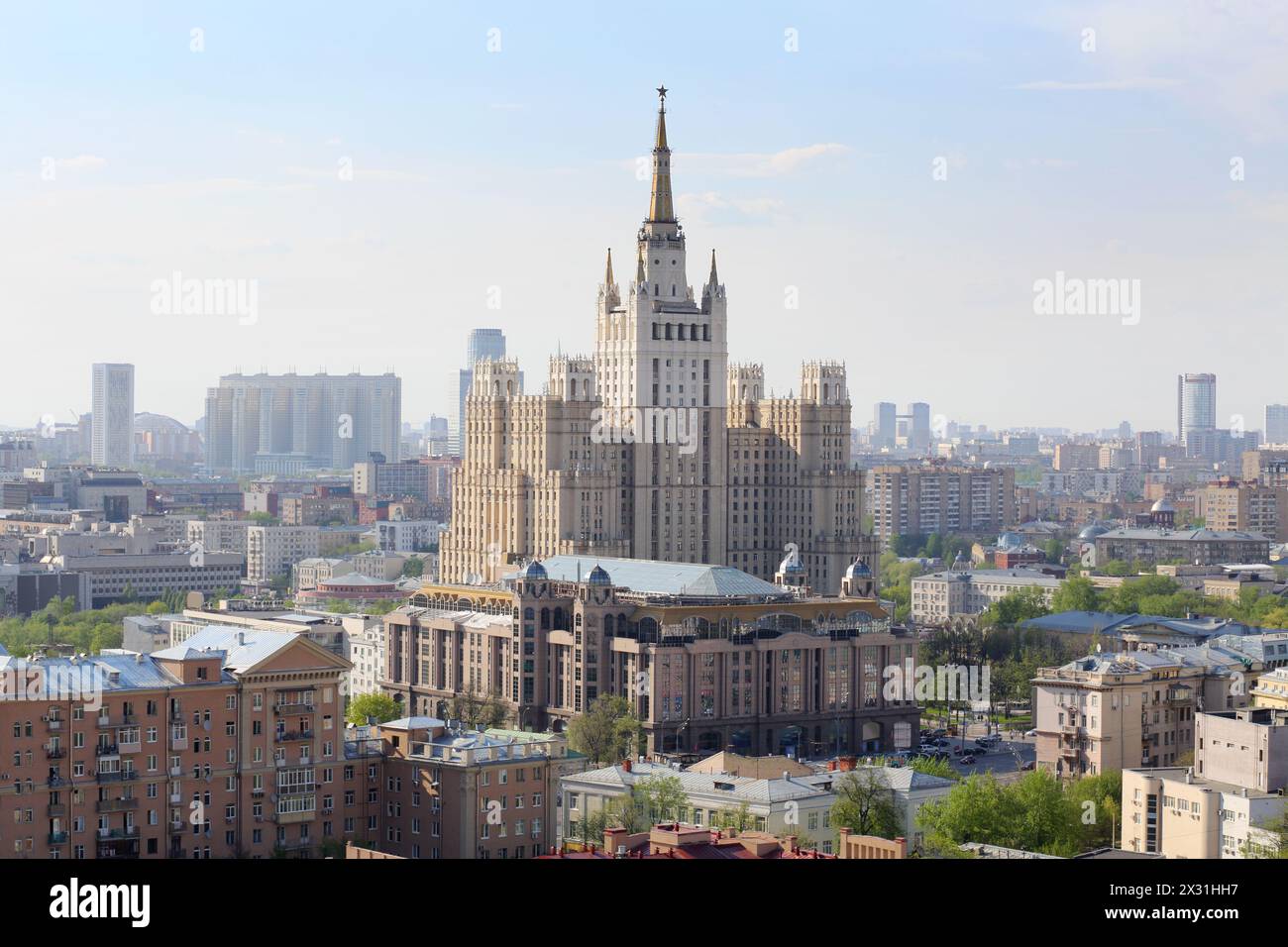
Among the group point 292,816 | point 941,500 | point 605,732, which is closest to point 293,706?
point 292,816

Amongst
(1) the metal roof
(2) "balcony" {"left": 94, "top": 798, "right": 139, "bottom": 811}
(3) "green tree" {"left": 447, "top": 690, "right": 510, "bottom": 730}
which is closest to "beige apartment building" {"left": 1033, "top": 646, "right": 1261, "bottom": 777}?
(1) the metal roof

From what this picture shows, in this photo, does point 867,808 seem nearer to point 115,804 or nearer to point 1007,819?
point 1007,819

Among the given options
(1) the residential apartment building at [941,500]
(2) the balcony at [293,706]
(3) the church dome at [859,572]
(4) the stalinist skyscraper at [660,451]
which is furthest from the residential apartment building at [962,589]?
(2) the balcony at [293,706]

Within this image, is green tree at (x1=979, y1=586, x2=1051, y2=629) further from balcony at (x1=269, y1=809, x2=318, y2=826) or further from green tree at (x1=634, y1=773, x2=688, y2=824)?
balcony at (x1=269, y1=809, x2=318, y2=826)

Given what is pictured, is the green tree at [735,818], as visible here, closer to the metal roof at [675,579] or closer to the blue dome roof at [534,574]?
the metal roof at [675,579]

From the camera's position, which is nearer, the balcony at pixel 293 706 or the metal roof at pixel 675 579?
the balcony at pixel 293 706

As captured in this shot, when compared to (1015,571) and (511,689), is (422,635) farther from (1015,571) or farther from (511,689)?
(1015,571)
